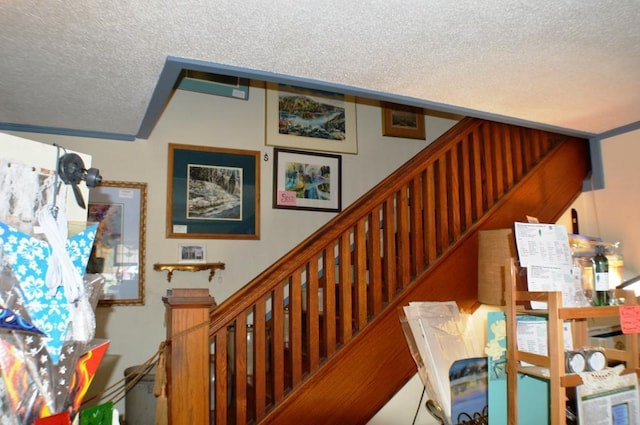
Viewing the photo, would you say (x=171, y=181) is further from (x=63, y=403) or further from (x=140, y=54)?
(x=63, y=403)

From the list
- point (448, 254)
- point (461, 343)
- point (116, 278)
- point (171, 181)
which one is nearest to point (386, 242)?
point (448, 254)

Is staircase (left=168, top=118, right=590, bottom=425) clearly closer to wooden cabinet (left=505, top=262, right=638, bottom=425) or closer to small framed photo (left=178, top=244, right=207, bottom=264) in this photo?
wooden cabinet (left=505, top=262, right=638, bottom=425)

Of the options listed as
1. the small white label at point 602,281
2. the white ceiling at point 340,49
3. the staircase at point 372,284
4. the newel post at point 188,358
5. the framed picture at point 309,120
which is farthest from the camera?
the framed picture at point 309,120

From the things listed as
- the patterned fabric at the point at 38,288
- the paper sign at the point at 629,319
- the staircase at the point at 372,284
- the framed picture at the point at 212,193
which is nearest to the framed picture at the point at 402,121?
the staircase at the point at 372,284

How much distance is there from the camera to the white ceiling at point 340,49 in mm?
1485

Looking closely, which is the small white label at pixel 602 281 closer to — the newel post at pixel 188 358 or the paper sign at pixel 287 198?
the newel post at pixel 188 358

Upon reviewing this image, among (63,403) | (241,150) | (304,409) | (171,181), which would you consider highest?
(241,150)

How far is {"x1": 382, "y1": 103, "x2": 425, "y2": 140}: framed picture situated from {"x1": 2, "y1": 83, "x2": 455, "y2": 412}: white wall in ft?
0.90

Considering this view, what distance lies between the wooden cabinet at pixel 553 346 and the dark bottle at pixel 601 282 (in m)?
0.11

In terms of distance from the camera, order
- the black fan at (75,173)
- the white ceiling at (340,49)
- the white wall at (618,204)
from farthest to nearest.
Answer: the white wall at (618,204), the white ceiling at (340,49), the black fan at (75,173)

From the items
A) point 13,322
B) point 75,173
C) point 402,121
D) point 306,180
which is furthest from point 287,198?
point 13,322

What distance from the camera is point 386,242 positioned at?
254 cm

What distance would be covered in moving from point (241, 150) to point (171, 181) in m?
0.54

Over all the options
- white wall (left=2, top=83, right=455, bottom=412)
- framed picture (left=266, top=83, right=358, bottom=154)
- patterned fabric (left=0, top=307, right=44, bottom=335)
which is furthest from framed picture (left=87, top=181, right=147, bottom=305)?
patterned fabric (left=0, top=307, right=44, bottom=335)
